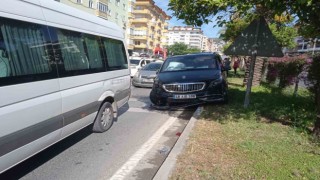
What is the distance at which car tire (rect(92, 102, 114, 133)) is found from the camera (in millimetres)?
6172

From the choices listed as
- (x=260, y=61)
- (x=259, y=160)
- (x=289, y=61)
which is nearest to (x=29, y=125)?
(x=259, y=160)

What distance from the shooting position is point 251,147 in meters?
5.18

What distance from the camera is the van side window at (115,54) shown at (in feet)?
21.0

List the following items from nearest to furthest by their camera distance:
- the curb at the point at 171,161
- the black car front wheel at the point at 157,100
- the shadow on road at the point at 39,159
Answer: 1. the curb at the point at 171,161
2. the shadow on road at the point at 39,159
3. the black car front wheel at the point at 157,100

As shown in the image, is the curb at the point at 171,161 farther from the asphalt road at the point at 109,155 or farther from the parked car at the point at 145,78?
the parked car at the point at 145,78

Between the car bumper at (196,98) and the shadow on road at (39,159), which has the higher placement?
the car bumper at (196,98)

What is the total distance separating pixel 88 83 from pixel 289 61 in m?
11.0

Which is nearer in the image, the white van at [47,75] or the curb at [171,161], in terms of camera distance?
the white van at [47,75]

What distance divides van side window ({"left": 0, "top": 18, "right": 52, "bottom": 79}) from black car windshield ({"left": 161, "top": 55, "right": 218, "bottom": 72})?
20.0 feet

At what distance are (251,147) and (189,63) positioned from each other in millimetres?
5312

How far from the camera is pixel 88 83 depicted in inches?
210

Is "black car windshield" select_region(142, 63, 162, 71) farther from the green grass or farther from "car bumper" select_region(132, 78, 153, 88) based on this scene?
the green grass

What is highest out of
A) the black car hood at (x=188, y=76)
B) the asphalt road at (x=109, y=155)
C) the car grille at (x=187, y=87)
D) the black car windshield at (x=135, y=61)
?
the black car hood at (x=188, y=76)

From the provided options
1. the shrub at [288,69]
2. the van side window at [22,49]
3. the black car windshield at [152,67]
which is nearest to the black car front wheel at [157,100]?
the van side window at [22,49]
